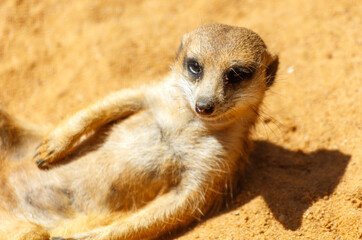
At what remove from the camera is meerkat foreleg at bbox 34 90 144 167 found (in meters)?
2.89

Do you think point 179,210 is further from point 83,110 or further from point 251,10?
point 251,10

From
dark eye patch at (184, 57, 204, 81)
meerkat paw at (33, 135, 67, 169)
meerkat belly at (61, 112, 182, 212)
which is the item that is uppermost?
dark eye patch at (184, 57, 204, 81)

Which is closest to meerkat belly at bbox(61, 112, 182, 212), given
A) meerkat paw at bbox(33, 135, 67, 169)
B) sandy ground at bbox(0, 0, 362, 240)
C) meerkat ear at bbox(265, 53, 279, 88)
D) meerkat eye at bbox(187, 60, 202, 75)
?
meerkat paw at bbox(33, 135, 67, 169)

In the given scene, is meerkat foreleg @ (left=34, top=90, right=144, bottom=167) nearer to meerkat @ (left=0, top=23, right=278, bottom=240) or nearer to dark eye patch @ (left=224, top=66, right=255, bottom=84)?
meerkat @ (left=0, top=23, right=278, bottom=240)

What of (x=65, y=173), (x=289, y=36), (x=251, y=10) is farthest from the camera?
(x=251, y=10)

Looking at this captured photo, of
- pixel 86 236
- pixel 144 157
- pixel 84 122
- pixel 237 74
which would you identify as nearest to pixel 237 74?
pixel 237 74

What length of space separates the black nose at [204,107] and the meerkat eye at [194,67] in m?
0.34

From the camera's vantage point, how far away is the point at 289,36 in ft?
13.7

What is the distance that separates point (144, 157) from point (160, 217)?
0.41 m

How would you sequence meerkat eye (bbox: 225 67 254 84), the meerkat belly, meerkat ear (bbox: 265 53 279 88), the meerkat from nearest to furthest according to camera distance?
1. meerkat eye (bbox: 225 67 254 84)
2. the meerkat
3. the meerkat belly
4. meerkat ear (bbox: 265 53 279 88)

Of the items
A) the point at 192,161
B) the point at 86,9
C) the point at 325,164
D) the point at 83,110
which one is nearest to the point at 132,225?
the point at 192,161

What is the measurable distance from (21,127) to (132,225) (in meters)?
1.17

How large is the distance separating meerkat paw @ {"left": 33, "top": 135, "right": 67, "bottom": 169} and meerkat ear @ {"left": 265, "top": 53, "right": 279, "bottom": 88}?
4.91ft

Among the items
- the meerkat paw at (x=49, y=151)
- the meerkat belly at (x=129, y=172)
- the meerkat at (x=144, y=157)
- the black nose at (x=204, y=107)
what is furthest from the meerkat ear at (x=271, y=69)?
the meerkat paw at (x=49, y=151)
